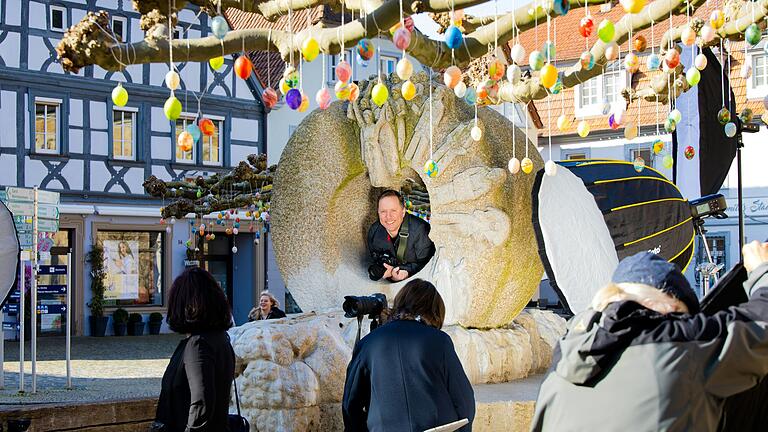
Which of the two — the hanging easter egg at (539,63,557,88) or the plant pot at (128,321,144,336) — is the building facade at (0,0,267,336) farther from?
the hanging easter egg at (539,63,557,88)

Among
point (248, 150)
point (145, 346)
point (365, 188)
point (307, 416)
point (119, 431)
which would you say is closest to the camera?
point (307, 416)

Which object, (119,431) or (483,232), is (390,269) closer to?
(483,232)

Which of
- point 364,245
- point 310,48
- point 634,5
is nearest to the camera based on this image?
point 634,5

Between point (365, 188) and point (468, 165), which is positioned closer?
point (468, 165)

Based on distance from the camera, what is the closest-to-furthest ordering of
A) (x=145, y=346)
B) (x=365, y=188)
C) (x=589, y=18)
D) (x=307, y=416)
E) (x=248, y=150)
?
(x=589, y=18), (x=307, y=416), (x=365, y=188), (x=145, y=346), (x=248, y=150)

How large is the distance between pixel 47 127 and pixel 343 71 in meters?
16.4

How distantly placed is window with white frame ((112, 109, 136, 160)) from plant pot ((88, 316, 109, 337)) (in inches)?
134

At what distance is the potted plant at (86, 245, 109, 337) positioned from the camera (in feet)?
64.2

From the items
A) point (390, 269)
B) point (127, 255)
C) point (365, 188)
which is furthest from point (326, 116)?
point (127, 255)

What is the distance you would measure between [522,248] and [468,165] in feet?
1.94

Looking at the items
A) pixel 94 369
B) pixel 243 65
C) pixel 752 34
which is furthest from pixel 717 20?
pixel 94 369

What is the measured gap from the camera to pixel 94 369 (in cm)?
1252

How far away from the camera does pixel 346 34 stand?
4121 mm

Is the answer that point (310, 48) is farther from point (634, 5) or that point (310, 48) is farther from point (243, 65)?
point (634, 5)
